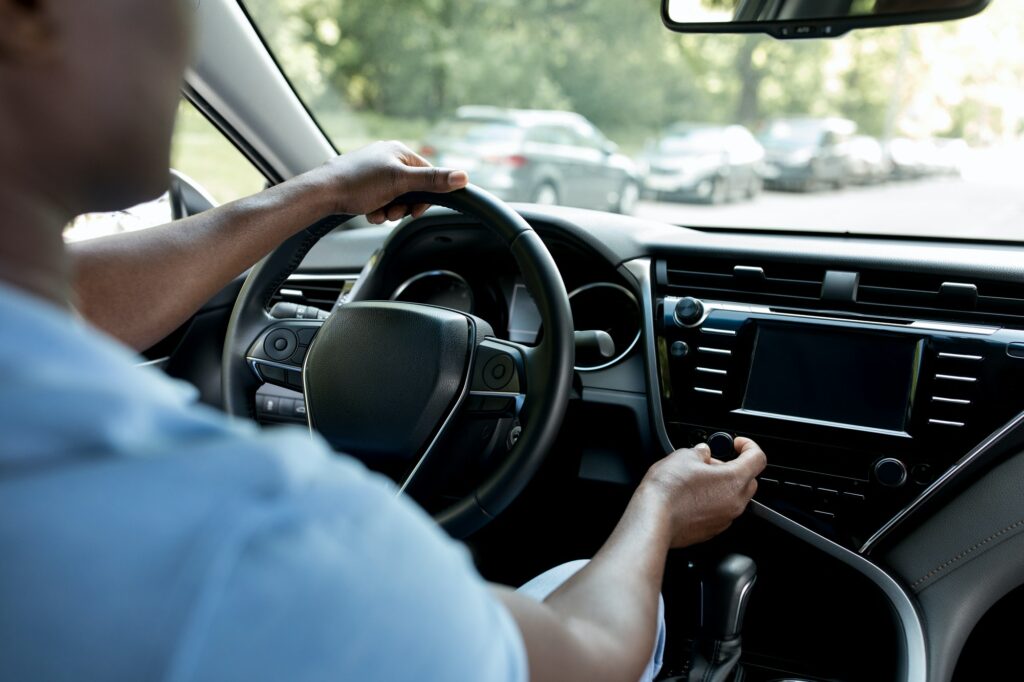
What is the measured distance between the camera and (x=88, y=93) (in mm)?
686

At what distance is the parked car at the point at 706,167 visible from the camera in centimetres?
1130

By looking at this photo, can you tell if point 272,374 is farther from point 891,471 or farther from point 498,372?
point 891,471

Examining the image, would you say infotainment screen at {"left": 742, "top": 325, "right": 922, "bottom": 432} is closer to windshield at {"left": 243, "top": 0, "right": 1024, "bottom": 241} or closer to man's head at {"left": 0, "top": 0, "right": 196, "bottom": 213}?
man's head at {"left": 0, "top": 0, "right": 196, "bottom": 213}

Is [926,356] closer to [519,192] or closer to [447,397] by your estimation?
[447,397]

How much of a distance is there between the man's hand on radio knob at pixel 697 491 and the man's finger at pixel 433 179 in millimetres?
635

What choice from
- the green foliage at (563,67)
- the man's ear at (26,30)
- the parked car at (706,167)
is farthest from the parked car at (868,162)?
the man's ear at (26,30)

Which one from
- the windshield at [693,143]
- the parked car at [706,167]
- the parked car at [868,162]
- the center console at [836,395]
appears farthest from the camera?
the windshield at [693,143]

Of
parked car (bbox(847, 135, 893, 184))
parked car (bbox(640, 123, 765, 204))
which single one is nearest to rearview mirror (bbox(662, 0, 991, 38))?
parked car (bbox(847, 135, 893, 184))

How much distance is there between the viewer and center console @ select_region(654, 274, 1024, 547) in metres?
1.82

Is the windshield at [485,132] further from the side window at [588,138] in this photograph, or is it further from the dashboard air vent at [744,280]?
the dashboard air vent at [744,280]

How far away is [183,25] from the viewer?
80 centimetres

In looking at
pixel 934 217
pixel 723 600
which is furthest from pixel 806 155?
pixel 723 600

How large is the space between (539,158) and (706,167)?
2.96 m

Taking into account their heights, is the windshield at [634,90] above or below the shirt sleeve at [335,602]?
above
